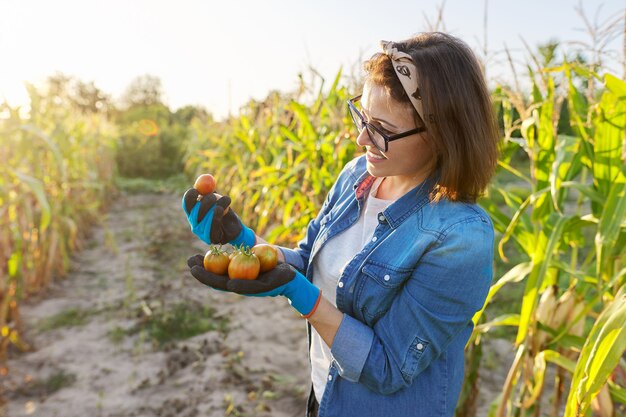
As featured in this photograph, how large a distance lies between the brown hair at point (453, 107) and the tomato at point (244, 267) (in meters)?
0.45

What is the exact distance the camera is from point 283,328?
357 cm

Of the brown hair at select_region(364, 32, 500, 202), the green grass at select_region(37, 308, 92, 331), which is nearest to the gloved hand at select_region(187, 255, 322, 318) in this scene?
the brown hair at select_region(364, 32, 500, 202)

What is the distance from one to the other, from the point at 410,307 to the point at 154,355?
2520 millimetres

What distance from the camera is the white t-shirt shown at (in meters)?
1.27

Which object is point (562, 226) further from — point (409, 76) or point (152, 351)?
point (152, 351)

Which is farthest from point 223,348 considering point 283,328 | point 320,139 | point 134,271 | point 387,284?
point 387,284

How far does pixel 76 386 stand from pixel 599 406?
102 inches

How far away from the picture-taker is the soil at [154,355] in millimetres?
2605

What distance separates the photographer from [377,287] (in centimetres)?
112

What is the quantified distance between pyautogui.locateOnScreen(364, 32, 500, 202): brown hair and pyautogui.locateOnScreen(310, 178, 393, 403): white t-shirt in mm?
213

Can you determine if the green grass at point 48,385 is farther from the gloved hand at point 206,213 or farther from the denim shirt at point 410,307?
the denim shirt at point 410,307

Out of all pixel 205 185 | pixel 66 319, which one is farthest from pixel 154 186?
pixel 205 185

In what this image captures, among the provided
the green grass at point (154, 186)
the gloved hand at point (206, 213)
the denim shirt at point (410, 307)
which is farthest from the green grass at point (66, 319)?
the green grass at point (154, 186)

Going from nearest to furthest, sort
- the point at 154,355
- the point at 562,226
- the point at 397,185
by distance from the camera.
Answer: the point at 397,185 → the point at 562,226 → the point at 154,355
